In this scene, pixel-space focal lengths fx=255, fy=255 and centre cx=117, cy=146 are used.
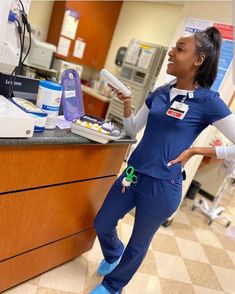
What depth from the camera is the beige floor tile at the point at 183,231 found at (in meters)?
2.63

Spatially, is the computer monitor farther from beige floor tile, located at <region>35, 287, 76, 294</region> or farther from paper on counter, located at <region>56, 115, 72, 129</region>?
beige floor tile, located at <region>35, 287, 76, 294</region>

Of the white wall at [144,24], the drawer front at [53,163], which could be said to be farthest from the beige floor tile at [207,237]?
the white wall at [144,24]

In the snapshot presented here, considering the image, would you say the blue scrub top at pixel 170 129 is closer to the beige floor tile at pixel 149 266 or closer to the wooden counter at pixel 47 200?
the wooden counter at pixel 47 200

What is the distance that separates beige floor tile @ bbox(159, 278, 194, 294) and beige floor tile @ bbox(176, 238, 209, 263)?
377 mm

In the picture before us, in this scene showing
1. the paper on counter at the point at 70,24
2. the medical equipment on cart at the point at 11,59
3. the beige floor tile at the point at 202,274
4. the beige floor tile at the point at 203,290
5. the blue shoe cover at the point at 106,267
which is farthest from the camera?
the paper on counter at the point at 70,24

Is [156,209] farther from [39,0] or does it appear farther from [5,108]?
[39,0]

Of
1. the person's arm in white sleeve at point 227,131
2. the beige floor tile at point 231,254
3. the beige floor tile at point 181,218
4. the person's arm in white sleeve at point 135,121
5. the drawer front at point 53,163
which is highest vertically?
the person's arm in white sleeve at point 227,131

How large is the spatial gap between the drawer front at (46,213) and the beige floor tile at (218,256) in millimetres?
1364

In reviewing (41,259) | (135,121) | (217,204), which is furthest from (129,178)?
(217,204)

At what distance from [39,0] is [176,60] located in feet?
11.9

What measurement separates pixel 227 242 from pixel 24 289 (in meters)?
2.16

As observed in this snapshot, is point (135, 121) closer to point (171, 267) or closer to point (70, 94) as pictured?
point (70, 94)

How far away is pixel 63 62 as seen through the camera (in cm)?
396

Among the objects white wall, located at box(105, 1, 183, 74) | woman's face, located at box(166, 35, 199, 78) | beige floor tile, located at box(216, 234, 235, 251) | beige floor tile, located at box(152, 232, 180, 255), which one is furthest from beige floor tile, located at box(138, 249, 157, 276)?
white wall, located at box(105, 1, 183, 74)
